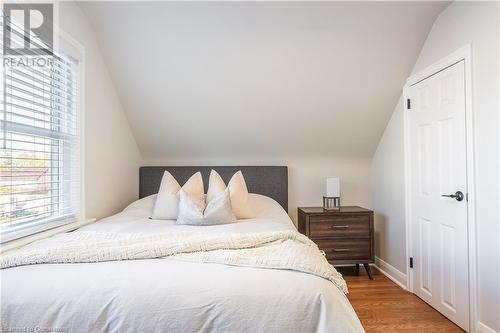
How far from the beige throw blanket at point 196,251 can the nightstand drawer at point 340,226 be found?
4.92ft

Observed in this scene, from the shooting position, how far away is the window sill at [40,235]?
1.54 metres

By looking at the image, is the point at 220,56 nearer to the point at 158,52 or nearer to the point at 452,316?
the point at 158,52

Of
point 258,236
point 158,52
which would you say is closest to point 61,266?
point 258,236

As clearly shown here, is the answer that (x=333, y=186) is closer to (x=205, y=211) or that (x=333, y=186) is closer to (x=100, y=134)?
(x=205, y=211)

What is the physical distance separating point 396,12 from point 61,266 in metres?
2.67

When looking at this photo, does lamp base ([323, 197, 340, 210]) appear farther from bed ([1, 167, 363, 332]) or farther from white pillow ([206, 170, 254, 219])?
bed ([1, 167, 363, 332])

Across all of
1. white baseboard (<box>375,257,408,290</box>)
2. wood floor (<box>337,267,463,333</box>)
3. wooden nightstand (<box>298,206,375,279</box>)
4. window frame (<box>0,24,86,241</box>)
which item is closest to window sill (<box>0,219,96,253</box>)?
window frame (<box>0,24,86,241</box>)

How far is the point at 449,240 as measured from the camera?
2232 mm

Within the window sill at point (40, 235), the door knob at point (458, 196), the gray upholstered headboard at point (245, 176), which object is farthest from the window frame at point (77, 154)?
the door knob at point (458, 196)

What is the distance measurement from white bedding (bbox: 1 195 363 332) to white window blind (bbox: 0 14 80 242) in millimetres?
601

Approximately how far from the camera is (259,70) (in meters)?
2.67

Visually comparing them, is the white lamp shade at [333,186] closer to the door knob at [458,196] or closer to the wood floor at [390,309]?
the wood floor at [390,309]

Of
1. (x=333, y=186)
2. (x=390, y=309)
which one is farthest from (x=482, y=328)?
(x=333, y=186)

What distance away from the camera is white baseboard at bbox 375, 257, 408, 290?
9.29 feet
